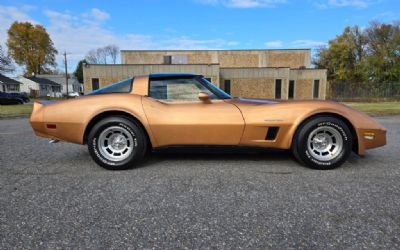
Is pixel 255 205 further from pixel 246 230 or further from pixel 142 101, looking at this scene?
pixel 142 101

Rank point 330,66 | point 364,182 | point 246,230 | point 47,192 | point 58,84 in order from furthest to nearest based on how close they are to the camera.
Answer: point 58,84 → point 330,66 → point 364,182 → point 47,192 → point 246,230

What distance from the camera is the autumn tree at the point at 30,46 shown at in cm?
6253

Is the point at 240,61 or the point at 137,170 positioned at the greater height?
the point at 240,61

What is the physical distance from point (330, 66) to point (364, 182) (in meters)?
52.3

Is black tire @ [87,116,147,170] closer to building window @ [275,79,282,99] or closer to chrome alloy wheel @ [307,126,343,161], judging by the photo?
chrome alloy wheel @ [307,126,343,161]

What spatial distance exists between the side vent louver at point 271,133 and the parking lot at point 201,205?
401 millimetres

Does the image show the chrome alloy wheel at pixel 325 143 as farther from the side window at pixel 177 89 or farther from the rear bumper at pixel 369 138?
the side window at pixel 177 89

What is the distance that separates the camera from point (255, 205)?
237 cm

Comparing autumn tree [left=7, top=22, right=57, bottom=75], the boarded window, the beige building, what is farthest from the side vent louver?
autumn tree [left=7, top=22, right=57, bottom=75]

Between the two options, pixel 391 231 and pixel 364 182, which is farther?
pixel 364 182

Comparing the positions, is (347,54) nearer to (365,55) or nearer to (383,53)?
(365,55)

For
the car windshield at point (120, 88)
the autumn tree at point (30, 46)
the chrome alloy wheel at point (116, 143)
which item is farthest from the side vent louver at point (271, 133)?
the autumn tree at point (30, 46)

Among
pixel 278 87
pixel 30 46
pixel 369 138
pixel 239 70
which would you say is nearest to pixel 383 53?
pixel 278 87

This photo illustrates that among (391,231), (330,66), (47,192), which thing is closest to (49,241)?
(47,192)
